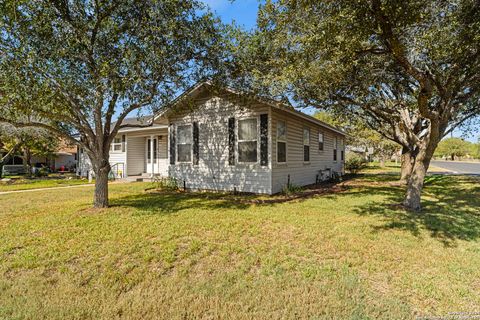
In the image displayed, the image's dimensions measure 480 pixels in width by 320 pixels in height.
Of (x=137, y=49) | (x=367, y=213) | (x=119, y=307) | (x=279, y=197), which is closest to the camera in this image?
(x=119, y=307)

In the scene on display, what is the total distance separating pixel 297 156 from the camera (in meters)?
11.7

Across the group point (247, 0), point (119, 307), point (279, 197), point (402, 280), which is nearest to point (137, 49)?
point (247, 0)

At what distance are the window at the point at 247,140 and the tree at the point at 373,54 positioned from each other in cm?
183

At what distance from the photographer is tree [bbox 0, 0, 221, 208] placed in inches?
221

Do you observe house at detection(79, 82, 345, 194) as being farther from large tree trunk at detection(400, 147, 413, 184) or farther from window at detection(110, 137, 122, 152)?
window at detection(110, 137, 122, 152)

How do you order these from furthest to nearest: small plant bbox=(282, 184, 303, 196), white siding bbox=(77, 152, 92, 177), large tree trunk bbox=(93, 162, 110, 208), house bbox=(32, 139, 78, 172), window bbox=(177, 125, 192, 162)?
house bbox=(32, 139, 78, 172), white siding bbox=(77, 152, 92, 177), window bbox=(177, 125, 192, 162), small plant bbox=(282, 184, 303, 196), large tree trunk bbox=(93, 162, 110, 208)

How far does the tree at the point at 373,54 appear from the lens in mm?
4848

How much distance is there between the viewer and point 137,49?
6285mm

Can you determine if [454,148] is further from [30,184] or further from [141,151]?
[30,184]

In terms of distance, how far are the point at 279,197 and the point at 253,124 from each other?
289 cm

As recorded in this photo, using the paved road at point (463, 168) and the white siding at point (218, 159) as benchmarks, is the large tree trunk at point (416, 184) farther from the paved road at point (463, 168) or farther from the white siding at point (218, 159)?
the paved road at point (463, 168)

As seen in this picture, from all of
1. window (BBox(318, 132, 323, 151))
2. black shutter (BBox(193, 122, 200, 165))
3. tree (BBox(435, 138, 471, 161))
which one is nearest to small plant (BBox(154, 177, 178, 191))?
black shutter (BBox(193, 122, 200, 165))

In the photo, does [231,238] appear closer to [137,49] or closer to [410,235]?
[410,235]

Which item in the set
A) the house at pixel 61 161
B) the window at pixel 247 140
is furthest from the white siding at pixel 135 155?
the house at pixel 61 161
